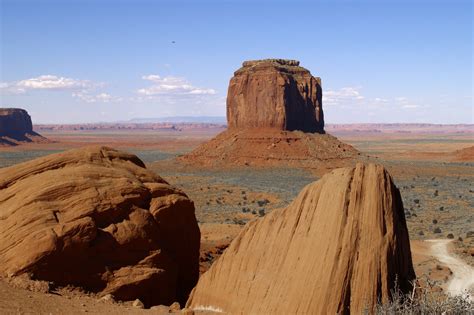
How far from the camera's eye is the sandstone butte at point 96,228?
12.2 metres

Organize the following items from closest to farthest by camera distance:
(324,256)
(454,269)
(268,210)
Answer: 1. (324,256)
2. (454,269)
3. (268,210)

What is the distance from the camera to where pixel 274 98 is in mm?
85812

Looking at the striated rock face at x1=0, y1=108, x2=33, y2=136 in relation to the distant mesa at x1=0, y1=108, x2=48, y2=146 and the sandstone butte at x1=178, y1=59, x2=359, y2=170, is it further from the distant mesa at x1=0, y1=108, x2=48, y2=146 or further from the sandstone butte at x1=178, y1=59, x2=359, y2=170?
the sandstone butte at x1=178, y1=59, x2=359, y2=170

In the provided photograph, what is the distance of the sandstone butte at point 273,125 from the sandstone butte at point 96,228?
2374 inches

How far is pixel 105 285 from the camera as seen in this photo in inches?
510

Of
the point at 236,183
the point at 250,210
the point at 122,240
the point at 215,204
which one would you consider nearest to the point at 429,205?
the point at 250,210

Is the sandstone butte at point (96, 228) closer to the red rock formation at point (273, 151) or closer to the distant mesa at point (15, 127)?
the red rock formation at point (273, 151)

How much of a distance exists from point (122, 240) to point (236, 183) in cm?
4693

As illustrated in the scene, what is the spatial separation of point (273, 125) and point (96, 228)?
74119 mm

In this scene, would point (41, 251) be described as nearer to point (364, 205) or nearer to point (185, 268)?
point (185, 268)

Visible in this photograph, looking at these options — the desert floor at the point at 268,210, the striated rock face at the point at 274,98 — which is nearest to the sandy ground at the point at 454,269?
the desert floor at the point at 268,210

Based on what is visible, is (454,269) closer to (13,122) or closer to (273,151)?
(273,151)

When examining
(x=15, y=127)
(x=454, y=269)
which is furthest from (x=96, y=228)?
(x=15, y=127)

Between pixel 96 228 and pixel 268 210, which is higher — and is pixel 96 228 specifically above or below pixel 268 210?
above
